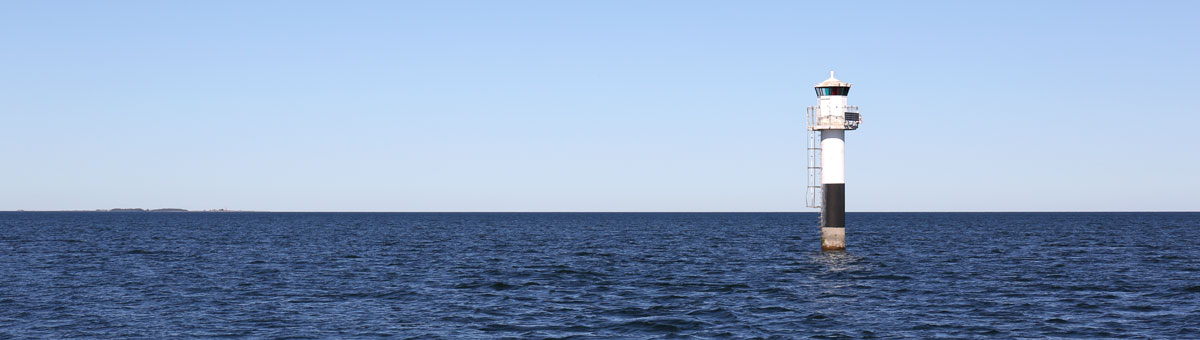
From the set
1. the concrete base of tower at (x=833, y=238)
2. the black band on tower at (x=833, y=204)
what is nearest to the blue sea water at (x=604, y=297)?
the concrete base of tower at (x=833, y=238)

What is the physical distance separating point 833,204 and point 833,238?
2.91 meters

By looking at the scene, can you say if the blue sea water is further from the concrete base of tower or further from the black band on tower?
the black band on tower

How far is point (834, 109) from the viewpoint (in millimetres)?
53375

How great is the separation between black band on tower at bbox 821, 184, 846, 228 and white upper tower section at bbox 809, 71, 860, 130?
313 cm

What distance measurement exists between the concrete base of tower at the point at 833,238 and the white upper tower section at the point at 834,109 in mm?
5772

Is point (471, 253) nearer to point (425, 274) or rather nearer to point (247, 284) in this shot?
point (425, 274)

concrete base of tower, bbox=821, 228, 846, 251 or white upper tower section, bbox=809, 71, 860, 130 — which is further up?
white upper tower section, bbox=809, 71, 860, 130

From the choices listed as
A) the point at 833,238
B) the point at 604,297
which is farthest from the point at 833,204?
the point at 604,297

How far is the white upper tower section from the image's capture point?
5303cm

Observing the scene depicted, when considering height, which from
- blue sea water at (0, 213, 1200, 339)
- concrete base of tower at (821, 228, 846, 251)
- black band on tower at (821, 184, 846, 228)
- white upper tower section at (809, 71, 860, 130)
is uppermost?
white upper tower section at (809, 71, 860, 130)

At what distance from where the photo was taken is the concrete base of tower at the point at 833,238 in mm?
54938

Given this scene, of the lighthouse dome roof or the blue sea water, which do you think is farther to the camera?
the lighthouse dome roof

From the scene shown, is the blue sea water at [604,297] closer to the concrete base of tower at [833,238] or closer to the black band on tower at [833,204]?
the concrete base of tower at [833,238]

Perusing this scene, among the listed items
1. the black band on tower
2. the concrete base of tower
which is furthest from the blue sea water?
the black band on tower
